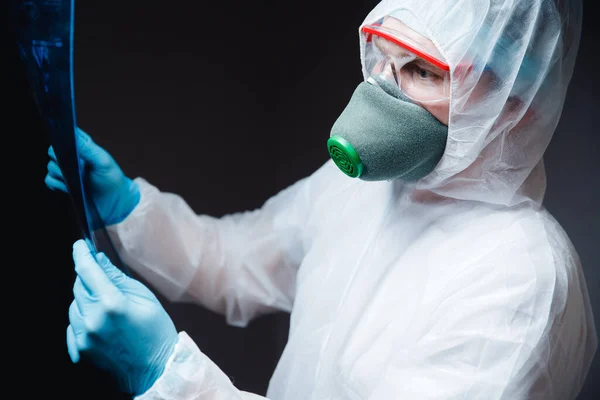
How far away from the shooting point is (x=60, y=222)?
0.88 metres

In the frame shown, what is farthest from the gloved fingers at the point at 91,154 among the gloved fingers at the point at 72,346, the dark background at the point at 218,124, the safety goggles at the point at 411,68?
the safety goggles at the point at 411,68

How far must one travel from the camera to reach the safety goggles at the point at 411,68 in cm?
94

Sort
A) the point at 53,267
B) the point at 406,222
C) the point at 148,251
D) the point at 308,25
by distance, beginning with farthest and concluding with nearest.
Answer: the point at 308,25, the point at 148,251, the point at 406,222, the point at 53,267

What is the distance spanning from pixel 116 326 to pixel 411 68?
581 mm

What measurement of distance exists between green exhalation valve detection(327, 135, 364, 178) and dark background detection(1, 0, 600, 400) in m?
0.40

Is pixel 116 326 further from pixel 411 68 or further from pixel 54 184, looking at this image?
pixel 411 68

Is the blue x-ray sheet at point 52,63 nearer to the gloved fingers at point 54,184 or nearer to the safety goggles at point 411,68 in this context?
the gloved fingers at point 54,184

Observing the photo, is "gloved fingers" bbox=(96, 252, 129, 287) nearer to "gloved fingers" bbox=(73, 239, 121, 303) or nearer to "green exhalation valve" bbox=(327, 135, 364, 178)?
"gloved fingers" bbox=(73, 239, 121, 303)

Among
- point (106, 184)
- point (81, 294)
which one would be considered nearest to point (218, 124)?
point (106, 184)

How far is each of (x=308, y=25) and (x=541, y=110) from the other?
0.76m

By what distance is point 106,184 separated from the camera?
45.9 inches

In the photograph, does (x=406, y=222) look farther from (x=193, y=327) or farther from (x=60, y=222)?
(x=193, y=327)

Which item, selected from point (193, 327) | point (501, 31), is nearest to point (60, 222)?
point (501, 31)

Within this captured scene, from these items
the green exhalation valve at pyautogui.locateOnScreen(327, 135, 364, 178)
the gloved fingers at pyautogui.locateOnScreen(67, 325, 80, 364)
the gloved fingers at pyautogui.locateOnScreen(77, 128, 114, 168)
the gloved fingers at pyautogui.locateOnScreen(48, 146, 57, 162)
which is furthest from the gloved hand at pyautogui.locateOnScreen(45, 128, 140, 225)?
the green exhalation valve at pyautogui.locateOnScreen(327, 135, 364, 178)
